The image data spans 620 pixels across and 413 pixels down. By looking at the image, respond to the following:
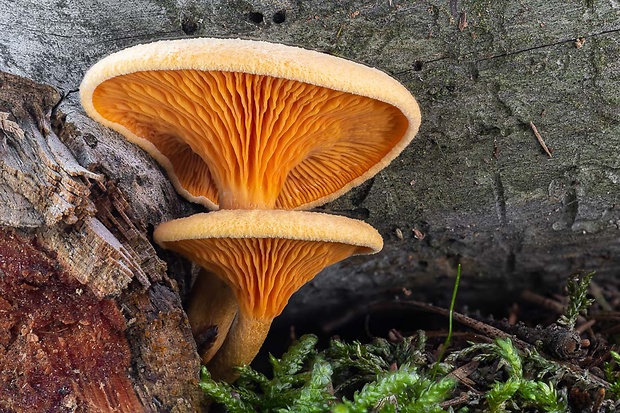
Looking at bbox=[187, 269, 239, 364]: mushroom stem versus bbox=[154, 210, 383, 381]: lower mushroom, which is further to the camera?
bbox=[187, 269, 239, 364]: mushroom stem

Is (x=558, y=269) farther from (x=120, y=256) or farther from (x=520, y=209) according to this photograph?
(x=120, y=256)

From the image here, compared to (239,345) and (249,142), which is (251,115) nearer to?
(249,142)

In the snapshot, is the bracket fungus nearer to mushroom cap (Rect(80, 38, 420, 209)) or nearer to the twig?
mushroom cap (Rect(80, 38, 420, 209))

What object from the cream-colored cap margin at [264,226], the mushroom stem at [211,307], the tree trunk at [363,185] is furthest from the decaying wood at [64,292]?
the mushroom stem at [211,307]

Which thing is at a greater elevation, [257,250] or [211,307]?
[257,250]

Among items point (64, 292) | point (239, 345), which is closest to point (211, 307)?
point (239, 345)

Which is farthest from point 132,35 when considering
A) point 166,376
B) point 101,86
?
point 166,376

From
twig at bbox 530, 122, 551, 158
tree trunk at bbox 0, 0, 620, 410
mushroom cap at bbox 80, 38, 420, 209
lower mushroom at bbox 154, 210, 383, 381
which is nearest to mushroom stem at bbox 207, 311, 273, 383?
lower mushroom at bbox 154, 210, 383, 381
